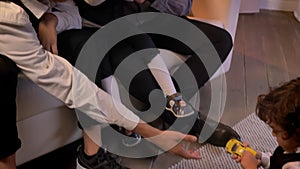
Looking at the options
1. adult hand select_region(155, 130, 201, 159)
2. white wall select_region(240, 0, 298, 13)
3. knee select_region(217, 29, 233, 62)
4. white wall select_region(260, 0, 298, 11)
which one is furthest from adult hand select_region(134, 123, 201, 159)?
white wall select_region(260, 0, 298, 11)

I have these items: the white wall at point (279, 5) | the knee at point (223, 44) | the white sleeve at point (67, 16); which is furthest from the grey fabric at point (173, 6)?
the white wall at point (279, 5)

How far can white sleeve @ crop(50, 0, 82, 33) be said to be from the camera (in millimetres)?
1076

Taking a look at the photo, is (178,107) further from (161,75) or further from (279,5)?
(279,5)

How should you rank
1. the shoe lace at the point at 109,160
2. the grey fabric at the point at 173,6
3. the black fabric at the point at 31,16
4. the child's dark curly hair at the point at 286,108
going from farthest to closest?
the grey fabric at the point at 173,6, the shoe lace at the point at 109,160, the black fabric at the point at 31,16, the child's dark curly hair at the point at 286,108

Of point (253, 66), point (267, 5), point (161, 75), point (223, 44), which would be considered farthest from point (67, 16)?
point (267, 5)

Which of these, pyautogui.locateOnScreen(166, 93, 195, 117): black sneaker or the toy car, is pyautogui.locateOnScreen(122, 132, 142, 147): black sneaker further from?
the toy car

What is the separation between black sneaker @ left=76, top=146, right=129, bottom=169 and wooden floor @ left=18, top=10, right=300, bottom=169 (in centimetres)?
12

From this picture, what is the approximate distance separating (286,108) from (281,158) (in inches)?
6.6

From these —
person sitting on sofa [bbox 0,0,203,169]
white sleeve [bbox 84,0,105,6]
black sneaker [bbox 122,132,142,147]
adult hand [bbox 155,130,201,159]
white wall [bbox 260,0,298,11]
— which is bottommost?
white wall [bbox 260,0,298,11]

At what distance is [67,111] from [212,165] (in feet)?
1.53

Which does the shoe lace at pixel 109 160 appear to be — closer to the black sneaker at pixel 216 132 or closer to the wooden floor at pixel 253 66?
the wooden floor at pixel 253 66

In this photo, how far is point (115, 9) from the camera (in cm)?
121

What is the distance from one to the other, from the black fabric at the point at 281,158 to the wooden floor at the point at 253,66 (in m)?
0.33

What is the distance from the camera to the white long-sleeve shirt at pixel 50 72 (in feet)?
2.88
